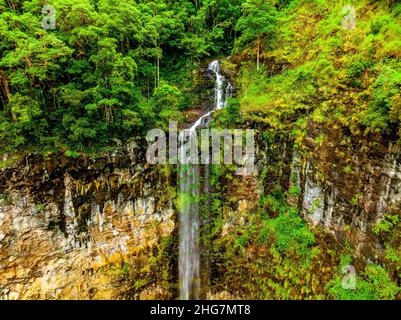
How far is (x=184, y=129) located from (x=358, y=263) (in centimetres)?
A: 1002

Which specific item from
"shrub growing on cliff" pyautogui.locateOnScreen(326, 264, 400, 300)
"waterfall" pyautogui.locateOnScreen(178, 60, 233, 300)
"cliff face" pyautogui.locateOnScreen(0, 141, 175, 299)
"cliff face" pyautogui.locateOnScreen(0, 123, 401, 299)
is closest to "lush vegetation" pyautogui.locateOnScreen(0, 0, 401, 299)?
"shrub growing on cliff" pyautogui.locateOnScreen(326, 264, 400, 300)

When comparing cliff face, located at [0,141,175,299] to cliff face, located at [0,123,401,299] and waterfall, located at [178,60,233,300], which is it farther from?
waterfall, located at [178,60,233,300]

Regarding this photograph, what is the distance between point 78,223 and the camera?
13219 mm

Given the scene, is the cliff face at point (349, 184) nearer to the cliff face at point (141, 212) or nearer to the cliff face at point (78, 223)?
the cliff face at point (141, 212)

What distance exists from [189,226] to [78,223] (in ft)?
18.2

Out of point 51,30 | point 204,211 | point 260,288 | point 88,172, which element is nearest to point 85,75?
point 51,30

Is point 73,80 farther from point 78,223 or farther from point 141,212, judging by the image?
point 141,212

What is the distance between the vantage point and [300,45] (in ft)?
51.7

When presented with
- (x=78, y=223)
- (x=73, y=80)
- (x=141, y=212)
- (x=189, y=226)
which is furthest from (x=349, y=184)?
(x=73, y=80)

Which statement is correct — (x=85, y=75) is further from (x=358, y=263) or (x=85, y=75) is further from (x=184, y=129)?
(x=358, y=263)

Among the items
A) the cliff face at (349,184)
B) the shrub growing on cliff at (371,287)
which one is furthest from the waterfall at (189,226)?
the shrub growing on cliff at (371,287)

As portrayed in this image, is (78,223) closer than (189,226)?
Yes

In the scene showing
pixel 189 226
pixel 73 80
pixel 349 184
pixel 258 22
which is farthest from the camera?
pixel 258 22

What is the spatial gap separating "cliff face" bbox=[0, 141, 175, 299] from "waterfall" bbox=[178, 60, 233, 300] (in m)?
0.70
